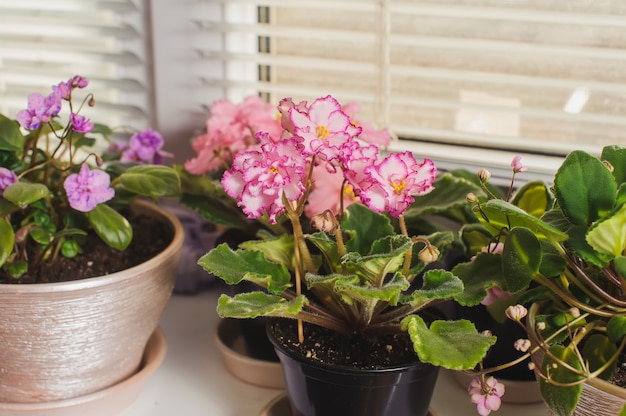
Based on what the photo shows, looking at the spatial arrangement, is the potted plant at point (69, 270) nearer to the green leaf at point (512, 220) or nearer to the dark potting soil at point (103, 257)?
the dark potting soil at point (103, 257)

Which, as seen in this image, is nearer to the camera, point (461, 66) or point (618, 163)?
point (618, 163)

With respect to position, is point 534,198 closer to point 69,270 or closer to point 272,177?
point 272,177

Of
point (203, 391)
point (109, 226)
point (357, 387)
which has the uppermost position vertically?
point (109, 226)

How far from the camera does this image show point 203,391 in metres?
0.95

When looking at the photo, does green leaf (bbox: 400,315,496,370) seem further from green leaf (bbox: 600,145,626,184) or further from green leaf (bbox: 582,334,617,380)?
green leaf (bbox: 600,145,626,184)

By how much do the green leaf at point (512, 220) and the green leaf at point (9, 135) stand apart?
22.1 inches

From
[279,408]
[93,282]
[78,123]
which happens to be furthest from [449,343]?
[78,123]

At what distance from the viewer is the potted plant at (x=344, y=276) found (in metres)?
0.66

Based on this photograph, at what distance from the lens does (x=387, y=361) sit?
0.74 meters

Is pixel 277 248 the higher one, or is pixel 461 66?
pixel 461 66

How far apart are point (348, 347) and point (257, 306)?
0.14 meters

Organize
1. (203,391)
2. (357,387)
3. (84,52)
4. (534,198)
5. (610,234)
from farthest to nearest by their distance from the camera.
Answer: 1. (84,52)
2. (203,391)
3. (534,198)
4. (357,387)
5. (610,234)

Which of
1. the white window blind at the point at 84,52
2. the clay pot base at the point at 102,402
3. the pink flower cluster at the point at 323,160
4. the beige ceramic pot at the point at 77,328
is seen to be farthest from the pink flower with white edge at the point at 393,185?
the white window blind at the point at 84,52

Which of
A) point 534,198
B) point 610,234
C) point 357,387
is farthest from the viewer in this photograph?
point 534,198
